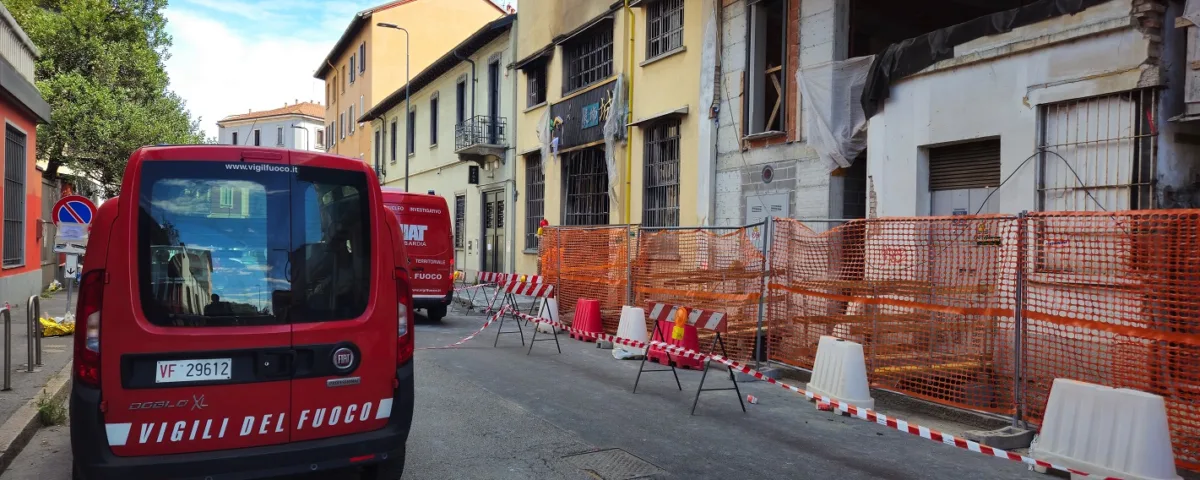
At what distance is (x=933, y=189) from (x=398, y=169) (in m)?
29.9

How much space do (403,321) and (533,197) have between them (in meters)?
18.4

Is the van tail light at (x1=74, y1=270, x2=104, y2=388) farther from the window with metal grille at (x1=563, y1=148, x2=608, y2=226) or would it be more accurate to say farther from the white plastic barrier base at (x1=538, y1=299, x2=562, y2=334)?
the window with metal grille at (x1=563, y1=148, x2=608, y2=226)

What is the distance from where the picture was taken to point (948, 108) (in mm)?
9719

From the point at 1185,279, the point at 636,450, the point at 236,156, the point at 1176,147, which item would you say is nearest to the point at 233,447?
the point at 236,156

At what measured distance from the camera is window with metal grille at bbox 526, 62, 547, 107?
22094 mm

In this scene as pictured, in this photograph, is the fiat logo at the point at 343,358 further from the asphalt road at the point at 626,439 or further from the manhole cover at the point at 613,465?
the manhole cover at the point at 613,465

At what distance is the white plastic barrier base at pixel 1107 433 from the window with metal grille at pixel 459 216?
24037 millimetres

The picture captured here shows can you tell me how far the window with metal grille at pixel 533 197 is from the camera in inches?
886

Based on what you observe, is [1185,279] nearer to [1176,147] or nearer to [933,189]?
[1176,147]

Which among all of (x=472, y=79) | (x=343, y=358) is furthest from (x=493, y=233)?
(x=343, y=358)

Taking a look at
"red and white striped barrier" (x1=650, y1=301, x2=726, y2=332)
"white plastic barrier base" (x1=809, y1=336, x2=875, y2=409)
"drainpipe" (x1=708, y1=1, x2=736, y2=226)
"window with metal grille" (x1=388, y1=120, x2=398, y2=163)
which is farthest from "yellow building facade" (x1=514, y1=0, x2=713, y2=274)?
"window with metal grille" (x1=388, y1=120, x2=398, y2=163)

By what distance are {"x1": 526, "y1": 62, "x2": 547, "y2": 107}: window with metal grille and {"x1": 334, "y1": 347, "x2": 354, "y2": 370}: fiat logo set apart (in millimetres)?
18130

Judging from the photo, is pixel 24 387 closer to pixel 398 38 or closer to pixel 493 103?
pixel 493 103

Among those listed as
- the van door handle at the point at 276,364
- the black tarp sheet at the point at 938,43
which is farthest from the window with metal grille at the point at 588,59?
the van door handle at the point at 276,364
